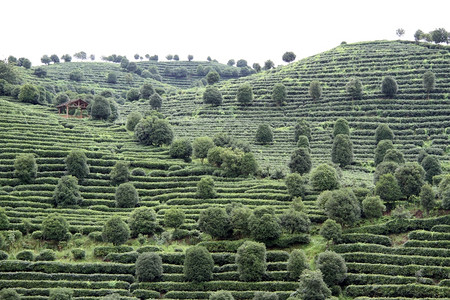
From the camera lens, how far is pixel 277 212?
52719 mm

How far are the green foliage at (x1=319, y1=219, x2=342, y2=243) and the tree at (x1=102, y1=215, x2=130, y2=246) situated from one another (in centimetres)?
1877

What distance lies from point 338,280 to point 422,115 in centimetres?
5235

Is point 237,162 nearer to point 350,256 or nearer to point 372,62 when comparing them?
point 350,256

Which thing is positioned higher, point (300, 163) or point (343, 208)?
point (300, 163)

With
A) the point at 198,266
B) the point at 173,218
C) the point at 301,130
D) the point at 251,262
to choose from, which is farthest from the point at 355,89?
the point at 198,266

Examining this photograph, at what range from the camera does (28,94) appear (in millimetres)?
93125

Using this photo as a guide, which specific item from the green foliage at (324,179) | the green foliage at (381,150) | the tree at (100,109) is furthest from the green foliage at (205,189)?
the tree at (100,109)

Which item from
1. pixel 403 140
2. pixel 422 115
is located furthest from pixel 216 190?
pixel 422 115

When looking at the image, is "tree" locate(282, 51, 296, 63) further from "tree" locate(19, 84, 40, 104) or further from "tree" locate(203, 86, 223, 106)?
"tree" locate(19, 84, 40, 104)

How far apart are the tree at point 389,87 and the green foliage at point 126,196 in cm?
5426

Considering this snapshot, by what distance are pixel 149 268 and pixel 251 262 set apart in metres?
8.91

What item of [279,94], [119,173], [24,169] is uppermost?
[279,94]

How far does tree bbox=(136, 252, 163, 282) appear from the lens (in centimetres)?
4353

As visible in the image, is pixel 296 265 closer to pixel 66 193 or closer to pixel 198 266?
pixel 198 266
